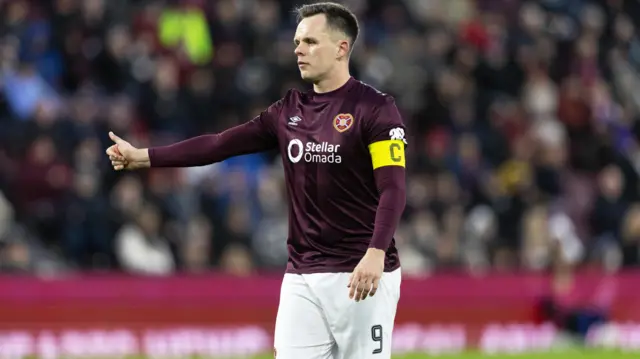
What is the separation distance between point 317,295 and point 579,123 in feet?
43.9

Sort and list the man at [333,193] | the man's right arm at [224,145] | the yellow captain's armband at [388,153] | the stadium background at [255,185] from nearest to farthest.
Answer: the yellow captain's armband at [388,153]
the man at [333,193]
the man's right arm at [224,145]
the stadium background at [255,185]

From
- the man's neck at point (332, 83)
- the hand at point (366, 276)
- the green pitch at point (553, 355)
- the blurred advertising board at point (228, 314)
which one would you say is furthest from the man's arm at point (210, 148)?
the blurred advertising board at point (228, 314)

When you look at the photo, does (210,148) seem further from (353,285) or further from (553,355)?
(553,355)

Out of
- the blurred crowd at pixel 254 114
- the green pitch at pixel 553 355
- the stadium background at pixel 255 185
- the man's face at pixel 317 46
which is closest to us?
the man's face at pixel 317 46

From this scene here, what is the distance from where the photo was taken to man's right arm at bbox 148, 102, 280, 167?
710cm

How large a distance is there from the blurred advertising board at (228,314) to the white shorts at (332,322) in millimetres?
8077

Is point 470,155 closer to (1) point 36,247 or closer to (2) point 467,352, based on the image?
(2) point 467,352

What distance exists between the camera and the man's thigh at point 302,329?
6750 millimetres

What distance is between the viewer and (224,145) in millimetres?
7125

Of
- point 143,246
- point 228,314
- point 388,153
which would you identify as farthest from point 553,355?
point 388,153

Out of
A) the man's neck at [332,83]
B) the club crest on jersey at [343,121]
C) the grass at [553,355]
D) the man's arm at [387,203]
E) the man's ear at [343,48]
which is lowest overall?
the grass at [553,355]

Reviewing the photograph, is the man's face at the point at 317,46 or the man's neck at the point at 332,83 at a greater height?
the man's face at the point at 317,46

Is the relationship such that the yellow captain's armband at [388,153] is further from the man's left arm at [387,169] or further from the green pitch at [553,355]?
the green pitch at [553,355]

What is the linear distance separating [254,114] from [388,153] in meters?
10.4
